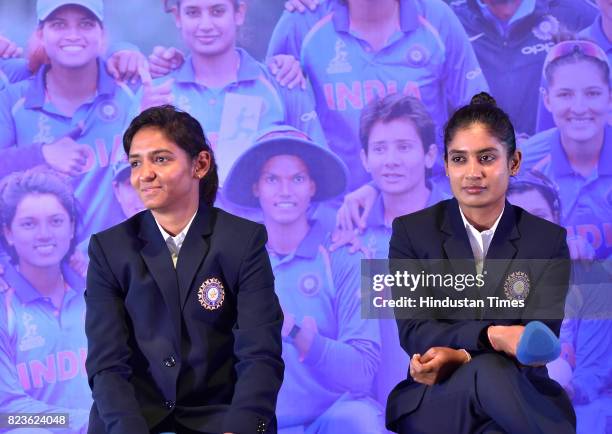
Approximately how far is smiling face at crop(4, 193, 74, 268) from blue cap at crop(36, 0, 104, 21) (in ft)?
2.45

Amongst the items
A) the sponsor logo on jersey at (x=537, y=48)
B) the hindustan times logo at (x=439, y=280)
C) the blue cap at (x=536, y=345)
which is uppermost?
the sponsor logo on jersey at (x=537, y=48)

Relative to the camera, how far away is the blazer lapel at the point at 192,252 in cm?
235

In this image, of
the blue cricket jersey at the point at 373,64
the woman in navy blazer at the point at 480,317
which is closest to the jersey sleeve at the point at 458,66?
the blue cricket jersey at the point at 373,64

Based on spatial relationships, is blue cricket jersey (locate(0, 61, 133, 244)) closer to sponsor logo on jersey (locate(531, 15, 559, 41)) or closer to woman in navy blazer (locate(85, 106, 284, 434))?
woman in navy blazer (locate(85, 106, 284, 434))

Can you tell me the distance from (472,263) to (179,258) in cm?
84

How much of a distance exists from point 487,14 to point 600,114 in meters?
0.60

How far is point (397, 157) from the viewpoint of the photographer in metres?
3.40

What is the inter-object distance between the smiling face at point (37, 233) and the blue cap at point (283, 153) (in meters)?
0.71

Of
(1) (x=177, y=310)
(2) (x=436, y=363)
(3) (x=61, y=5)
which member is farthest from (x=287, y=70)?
(2) (x=436, y=363)

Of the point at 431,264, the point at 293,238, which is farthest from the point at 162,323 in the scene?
the point at 293,238


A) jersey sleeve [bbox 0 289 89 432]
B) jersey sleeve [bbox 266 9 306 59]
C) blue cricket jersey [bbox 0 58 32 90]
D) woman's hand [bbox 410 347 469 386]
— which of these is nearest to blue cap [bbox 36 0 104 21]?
blue cricket jersey [bbox 0 58 32 90]

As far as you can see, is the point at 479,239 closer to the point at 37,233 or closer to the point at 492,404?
the point at 492,404

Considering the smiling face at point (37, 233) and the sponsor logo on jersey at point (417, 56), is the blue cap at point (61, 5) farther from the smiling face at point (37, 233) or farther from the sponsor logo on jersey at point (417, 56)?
the sponsor logo on jersey at point (417, 56)

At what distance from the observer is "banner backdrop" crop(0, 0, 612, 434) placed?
338 centimetres
